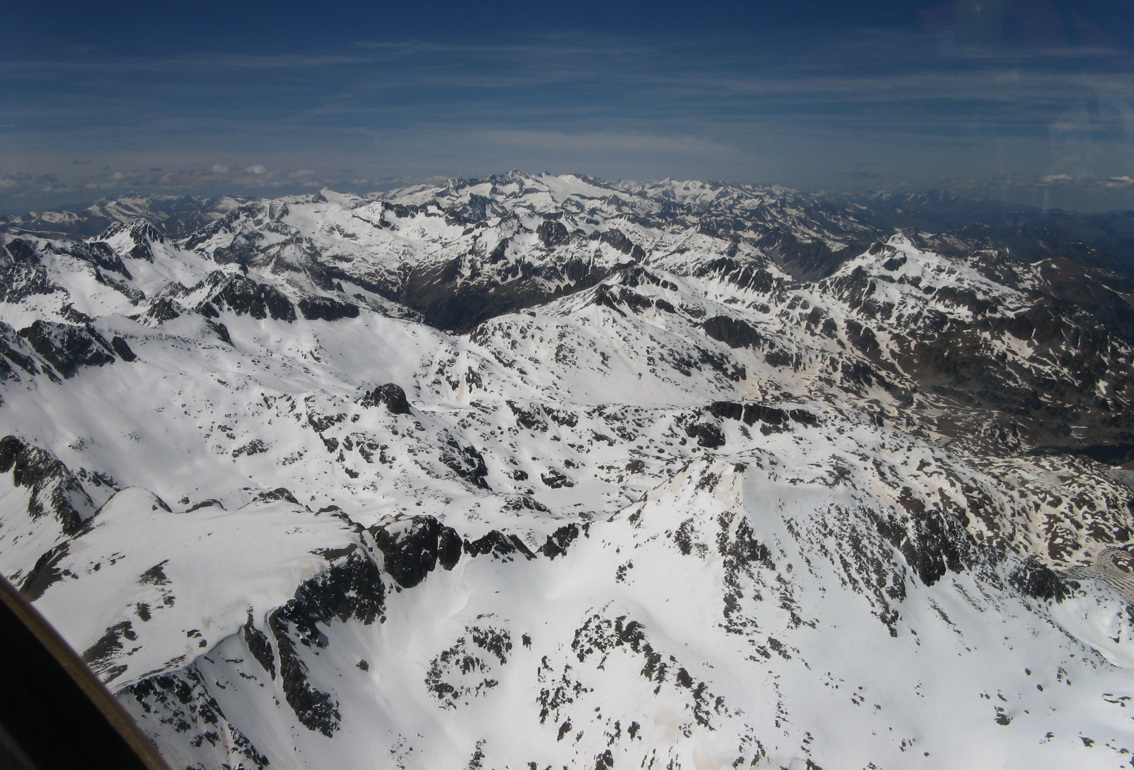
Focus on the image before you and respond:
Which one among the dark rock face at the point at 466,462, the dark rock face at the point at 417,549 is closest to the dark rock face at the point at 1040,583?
the dark rock face at the point at 417,549

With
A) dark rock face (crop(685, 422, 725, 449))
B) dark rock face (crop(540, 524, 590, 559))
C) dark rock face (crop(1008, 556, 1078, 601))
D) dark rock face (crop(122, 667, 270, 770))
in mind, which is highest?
dark rock face (crop(122, 667, 270, 770))

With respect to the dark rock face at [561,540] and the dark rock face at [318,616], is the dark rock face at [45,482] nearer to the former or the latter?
the dark rock face at [318,616]

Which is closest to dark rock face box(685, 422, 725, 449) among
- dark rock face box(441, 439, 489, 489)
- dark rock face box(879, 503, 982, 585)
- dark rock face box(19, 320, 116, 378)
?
dark rock face box(441, 439, 489, 489)

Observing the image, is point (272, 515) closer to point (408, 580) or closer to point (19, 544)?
A: point (408, 580)

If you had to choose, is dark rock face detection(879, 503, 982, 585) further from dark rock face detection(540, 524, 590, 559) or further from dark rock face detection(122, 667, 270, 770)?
dark rock face detection(122, 667, 270, 770)

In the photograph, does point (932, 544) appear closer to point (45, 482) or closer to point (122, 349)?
point (45, 482)

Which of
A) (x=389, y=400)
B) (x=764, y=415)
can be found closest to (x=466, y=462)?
(x=389, y=400)
